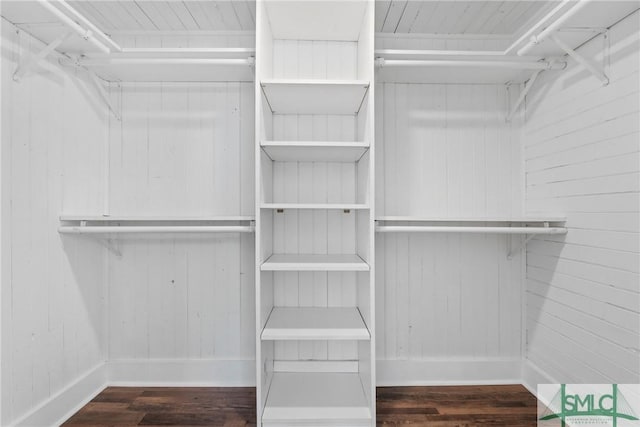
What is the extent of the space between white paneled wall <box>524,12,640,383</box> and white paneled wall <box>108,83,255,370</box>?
1.66 m

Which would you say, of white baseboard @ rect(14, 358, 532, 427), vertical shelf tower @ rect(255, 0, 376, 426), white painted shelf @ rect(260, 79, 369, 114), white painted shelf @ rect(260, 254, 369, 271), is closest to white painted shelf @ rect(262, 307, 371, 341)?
vertical shelf tower @ rect(255, 0, 376, 426)

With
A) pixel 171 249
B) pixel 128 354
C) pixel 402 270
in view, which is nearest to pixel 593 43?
→ pixel 402 270

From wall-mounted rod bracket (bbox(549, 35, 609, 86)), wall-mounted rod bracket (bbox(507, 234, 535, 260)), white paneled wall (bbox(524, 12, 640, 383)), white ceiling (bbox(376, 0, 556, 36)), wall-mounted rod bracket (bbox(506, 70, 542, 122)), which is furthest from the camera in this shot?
wall-mounted rod bracket (bbox(507, 234, 535, 260))

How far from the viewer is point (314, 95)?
1.84 metres

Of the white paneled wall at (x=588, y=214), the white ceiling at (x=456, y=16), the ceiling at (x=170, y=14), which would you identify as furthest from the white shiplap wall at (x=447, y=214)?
the ceiling at (x=170, y=14)

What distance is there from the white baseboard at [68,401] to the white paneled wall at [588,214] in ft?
8.20

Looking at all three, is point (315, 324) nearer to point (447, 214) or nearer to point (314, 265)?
point (314, 265)

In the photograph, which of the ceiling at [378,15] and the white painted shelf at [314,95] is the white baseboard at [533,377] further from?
the ceiling at [378,15]

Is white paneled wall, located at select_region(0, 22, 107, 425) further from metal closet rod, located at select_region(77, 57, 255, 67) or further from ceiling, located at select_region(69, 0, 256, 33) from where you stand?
ceiling, located at select_region(69, 0, 256, 33)

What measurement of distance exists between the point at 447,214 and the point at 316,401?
1.28m

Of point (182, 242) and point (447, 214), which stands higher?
point (447, 214)

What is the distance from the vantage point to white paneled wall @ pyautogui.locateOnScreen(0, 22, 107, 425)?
1.56 metres

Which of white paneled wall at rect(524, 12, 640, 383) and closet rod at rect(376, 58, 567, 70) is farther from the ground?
closet rod at rect(376, 58, 567, 70)
